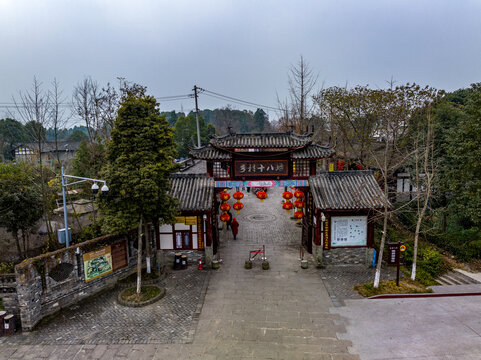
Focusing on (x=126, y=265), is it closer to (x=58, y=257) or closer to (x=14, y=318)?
(x=58, y=257)

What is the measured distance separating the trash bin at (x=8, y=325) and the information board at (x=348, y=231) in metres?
12.5

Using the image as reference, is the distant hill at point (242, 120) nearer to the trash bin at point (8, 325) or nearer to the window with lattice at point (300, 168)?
the window with lattice at point (300, 168)

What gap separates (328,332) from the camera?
9.39 metres

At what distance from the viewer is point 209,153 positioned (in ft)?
47.4

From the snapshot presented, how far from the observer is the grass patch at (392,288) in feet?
38.5

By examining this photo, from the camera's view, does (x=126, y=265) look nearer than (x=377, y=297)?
No

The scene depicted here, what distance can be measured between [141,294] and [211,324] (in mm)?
3321

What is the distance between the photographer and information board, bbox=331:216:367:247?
14266 millimetres

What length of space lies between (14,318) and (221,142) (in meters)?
10.1

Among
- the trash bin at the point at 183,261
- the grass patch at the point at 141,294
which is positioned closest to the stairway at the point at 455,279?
the trash bin at the point at 183,261

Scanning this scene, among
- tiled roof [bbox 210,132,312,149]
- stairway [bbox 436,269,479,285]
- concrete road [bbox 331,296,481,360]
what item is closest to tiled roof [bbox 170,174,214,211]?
tiled roof [bbox 210,132,312,149]

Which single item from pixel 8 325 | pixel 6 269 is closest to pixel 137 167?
pixel 8 325

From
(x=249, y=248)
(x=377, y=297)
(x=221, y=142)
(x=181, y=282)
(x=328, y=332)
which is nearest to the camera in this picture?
(x=328, y=332)

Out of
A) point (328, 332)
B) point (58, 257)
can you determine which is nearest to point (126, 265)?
point (58, 257)
